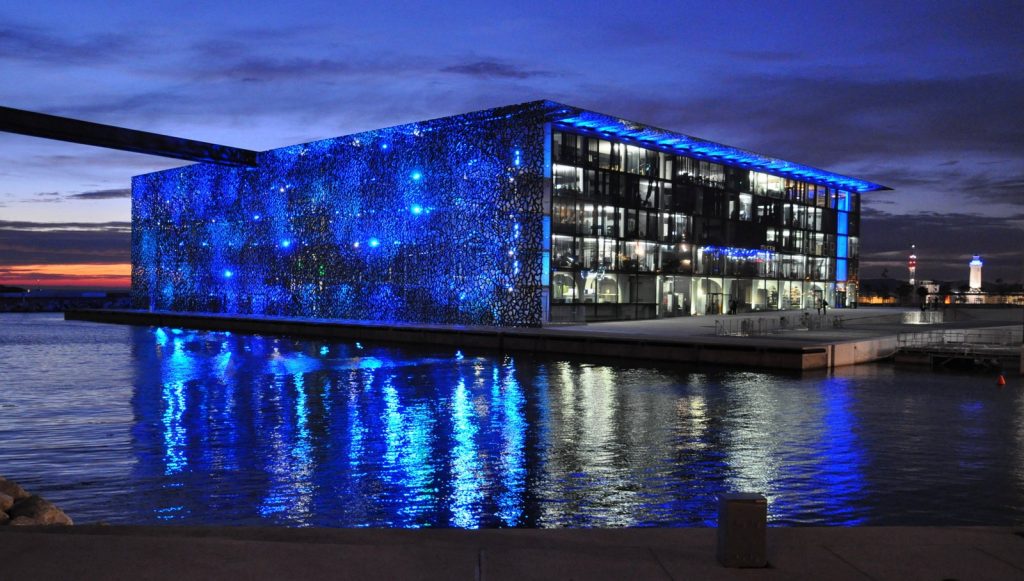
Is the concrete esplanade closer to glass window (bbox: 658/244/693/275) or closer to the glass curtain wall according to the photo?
the glass curtain wall

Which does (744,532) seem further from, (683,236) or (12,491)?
(683,236)

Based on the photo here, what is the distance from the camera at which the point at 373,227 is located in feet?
190

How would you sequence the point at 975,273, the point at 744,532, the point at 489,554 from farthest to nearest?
the point at 975,273 < the point at 489,554 < the point at 744,532

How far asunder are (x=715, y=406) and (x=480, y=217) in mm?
29102

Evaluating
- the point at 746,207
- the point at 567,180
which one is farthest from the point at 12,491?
the point at 746,207

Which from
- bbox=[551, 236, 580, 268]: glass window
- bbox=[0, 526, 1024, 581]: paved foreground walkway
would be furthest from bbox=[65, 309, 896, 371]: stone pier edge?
bbox=[0, 526, 1024, 581]: paved foreground walkway

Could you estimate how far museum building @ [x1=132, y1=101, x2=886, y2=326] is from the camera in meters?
50.8

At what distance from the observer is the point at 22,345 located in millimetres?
47812

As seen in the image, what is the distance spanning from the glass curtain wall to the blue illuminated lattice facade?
3.09 metres

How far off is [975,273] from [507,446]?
395ft

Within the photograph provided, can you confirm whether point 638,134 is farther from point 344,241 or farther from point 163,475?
point 163,475

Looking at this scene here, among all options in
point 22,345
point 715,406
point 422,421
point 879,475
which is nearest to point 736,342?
point 715,406

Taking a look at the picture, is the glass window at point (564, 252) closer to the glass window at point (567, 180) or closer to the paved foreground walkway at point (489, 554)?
the glass window at point (567, 180)

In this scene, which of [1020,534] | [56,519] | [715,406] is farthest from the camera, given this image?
[715,406]
